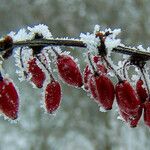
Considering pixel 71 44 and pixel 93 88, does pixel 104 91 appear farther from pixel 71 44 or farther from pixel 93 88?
pixel 71 44

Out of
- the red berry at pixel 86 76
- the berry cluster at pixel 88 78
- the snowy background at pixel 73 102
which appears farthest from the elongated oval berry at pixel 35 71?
the snowy background at pixel 73 102

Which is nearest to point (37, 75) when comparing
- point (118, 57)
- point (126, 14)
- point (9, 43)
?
point (9, 43)

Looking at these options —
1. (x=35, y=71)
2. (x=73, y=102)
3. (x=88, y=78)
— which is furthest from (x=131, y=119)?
(x=73, y=102)

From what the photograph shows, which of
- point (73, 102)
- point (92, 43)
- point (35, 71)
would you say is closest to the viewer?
point (92, 43)

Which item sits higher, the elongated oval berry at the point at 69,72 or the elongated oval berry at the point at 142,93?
the elongated oval berry at the point at 69,72

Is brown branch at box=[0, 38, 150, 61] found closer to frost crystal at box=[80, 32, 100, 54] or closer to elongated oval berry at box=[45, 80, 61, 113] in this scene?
frost crystal at box=[80, 32, 100, 54]

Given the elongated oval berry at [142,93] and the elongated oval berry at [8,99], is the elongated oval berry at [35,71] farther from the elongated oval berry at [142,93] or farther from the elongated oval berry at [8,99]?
the elongated oval berry at [142,93]
